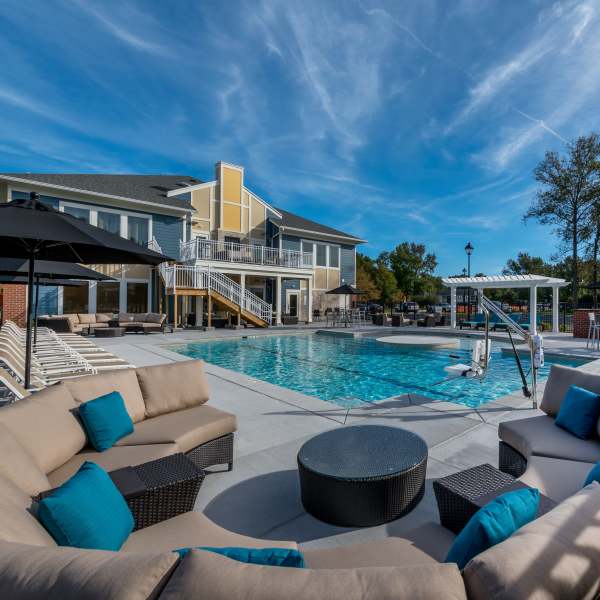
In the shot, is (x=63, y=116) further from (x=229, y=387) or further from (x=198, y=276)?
(x=229, y=387)

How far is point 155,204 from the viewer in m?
18.2

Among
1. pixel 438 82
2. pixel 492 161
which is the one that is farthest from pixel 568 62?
pixel 492 161

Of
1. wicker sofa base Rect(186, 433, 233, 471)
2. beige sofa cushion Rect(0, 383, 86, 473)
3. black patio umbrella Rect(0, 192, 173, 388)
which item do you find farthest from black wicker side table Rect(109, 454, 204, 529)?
black patio umbrella Rect(0, 192, 173, 388)

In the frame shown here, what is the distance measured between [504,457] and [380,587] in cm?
318

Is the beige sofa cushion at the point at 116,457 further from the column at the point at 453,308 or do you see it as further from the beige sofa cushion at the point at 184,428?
the column at the point at 453,308

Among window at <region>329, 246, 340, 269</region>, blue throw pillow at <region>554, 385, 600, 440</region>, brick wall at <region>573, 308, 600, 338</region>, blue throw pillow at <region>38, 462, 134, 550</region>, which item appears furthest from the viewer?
window at <region>329, 246, 340, 269</region>

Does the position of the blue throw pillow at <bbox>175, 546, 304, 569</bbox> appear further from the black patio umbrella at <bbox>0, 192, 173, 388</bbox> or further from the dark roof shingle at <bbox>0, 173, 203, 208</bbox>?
the dark roof shingle at <bbox>0, 173, 203, 208</bbox>

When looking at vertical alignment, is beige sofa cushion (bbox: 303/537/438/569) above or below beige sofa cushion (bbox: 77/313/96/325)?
below

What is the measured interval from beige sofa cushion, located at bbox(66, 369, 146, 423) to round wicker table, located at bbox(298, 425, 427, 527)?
5.90ft

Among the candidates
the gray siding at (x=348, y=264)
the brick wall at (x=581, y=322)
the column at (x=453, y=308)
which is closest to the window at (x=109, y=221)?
the gray siding at (x=348, y=264)

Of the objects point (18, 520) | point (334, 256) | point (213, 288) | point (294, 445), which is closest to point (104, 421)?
point (18, 520)

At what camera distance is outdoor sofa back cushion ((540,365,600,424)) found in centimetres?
372

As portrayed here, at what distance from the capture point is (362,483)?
2.57 m

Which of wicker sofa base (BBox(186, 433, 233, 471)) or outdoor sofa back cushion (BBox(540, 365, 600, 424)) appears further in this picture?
outdoor sofa back cushion (BBox(540, 365, 600, 424))
